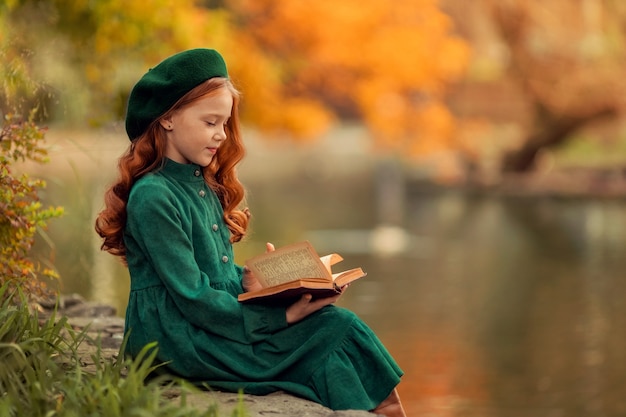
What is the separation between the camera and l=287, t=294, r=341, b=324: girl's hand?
3.29 m

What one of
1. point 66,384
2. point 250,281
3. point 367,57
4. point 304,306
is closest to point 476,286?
point 367,57

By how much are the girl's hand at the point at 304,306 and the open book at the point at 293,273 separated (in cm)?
4

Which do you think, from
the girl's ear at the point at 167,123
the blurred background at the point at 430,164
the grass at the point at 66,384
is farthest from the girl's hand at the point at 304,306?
the blurred background at the point at 430,164

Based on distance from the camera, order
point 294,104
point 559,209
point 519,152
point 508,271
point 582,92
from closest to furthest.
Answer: point 508,271
point 294,104
point 559,209
point 582,92
point 519,152

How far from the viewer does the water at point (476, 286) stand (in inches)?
246

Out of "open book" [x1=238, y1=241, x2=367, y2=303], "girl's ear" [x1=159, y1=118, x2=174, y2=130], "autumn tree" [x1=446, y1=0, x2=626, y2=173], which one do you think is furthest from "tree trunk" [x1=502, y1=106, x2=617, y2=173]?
"open book" [x1=238, y1=241, x2=367, y2=303]

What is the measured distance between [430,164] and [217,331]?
24.1 metres

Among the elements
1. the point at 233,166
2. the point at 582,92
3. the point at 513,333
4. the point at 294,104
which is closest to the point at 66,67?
the point at 513,333

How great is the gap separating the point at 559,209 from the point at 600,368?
37.9ft

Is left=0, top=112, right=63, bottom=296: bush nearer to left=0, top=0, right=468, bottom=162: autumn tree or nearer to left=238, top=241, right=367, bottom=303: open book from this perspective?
left=0, top=0, right=468, bottom=162: autumn tree

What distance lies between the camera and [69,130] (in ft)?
24.6

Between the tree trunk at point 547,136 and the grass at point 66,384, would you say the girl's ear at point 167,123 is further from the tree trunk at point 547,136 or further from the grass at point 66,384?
the tree trunk at point 547,136

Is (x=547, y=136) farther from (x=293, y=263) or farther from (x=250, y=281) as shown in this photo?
(x=293, y=263)

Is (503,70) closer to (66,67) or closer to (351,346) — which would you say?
(66,67)
